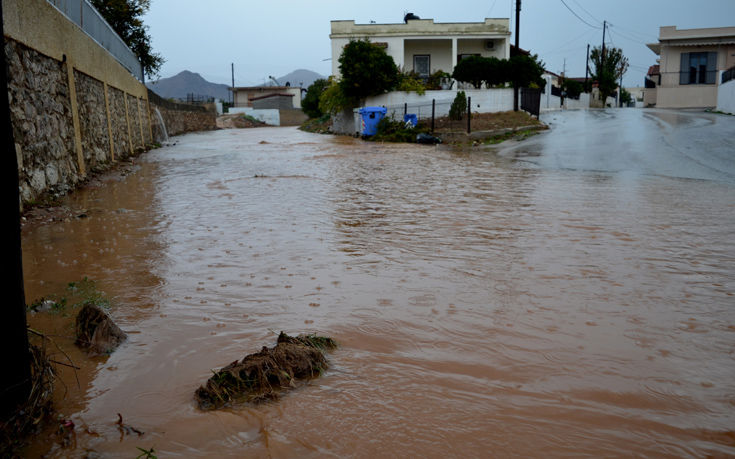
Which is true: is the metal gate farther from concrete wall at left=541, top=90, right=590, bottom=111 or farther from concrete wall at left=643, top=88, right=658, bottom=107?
concrete wall at left=643, top=88, right=658, bottom=107

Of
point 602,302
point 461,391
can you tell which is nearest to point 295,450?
point 461,391

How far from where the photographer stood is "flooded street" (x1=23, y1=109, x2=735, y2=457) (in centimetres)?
274

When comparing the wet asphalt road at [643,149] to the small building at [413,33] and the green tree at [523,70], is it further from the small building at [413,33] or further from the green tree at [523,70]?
the small building at [413,33]

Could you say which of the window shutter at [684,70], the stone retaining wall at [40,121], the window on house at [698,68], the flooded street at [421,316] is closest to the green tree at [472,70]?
the window shutter at [684,70]

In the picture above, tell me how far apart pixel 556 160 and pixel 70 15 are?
12542 mm

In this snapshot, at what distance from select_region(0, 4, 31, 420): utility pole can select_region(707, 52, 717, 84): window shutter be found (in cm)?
4505

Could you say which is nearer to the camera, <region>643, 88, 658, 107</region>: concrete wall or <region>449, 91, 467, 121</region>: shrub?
<region>449, 91, 467, 121</region>: shrub

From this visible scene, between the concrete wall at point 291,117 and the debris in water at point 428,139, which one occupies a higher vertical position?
the concrete wall at point 291,117

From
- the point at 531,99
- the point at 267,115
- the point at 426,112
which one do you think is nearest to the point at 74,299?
the point at 426,112

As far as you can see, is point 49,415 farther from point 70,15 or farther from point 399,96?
point 399,96

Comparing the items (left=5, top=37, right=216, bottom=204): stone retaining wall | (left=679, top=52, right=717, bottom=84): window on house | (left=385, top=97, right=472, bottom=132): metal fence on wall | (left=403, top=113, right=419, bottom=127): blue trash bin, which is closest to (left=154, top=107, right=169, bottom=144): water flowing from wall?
(left=385, top=97, right=472, bottom=132): metal fence on wall

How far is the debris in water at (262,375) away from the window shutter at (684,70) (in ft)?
144

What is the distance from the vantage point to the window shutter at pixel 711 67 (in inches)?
1516

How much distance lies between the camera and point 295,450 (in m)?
2.59
